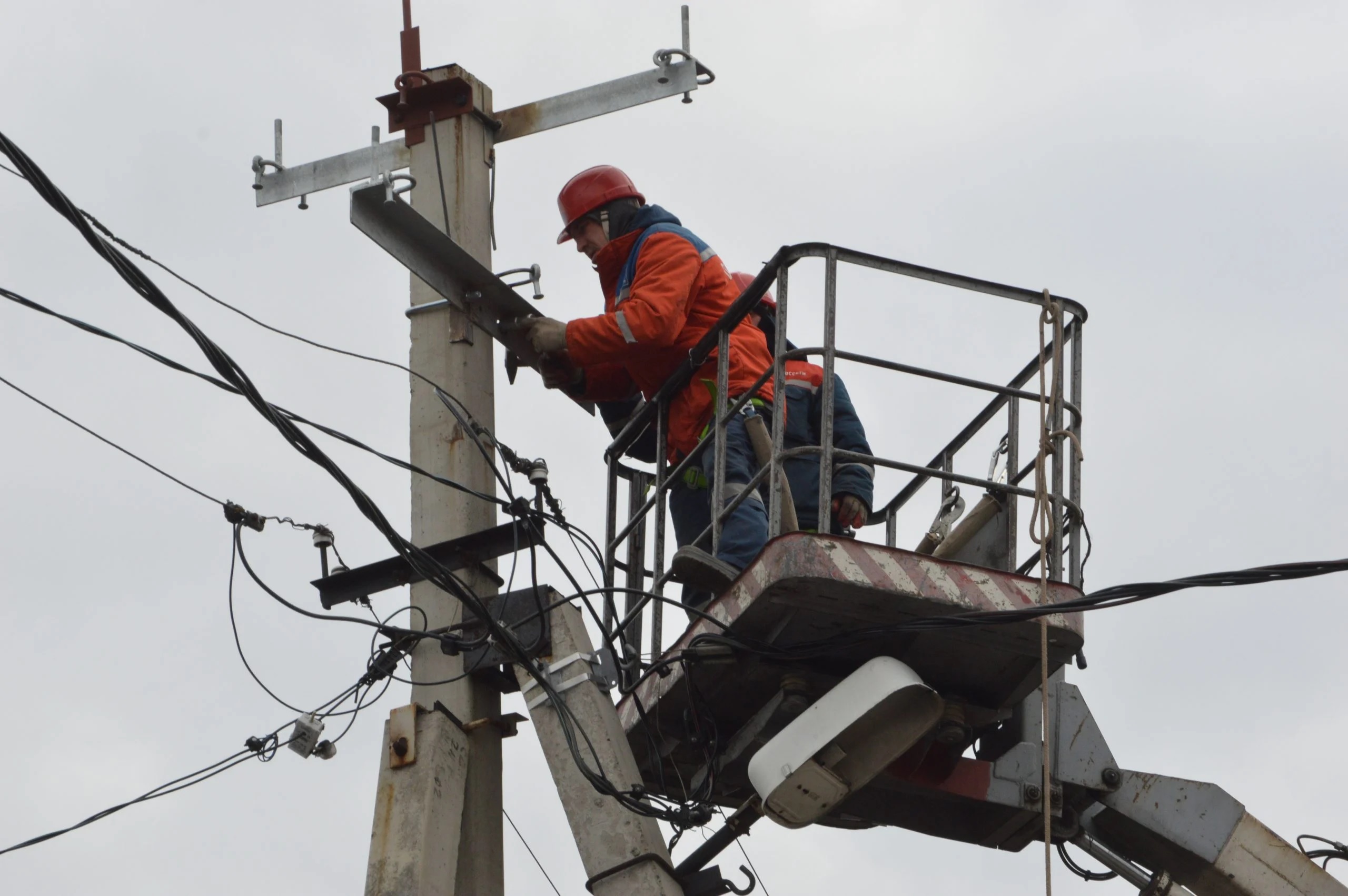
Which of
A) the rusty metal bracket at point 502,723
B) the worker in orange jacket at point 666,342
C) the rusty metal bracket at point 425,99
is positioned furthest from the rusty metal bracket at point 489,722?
the rusty metal bracket at point 425,99

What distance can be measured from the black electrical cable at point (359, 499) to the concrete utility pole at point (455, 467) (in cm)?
6

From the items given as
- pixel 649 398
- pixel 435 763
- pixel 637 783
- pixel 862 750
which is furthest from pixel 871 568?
pixel 649 398

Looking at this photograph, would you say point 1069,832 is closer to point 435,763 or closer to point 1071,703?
point 1071,703

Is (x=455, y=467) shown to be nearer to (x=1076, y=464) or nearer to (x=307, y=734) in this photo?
(x=307, y=734)

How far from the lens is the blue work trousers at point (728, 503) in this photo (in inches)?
304

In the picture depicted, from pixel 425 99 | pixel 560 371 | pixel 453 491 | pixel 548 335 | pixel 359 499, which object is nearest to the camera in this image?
pixel 359 499

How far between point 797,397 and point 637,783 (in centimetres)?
214

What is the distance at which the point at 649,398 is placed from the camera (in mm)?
8891

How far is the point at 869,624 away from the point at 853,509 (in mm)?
1349

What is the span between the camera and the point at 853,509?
8430mm

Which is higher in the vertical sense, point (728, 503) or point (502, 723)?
point (728, 503)

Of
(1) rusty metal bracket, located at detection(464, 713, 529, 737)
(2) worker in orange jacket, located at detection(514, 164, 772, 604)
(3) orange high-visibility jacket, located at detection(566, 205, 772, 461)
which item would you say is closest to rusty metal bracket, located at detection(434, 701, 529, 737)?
(1) rusty metal bracket, located at detection(464, 713, 529, 737)

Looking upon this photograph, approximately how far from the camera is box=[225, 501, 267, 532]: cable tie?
7602 mm

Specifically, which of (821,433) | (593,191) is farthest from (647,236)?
(821,433)
